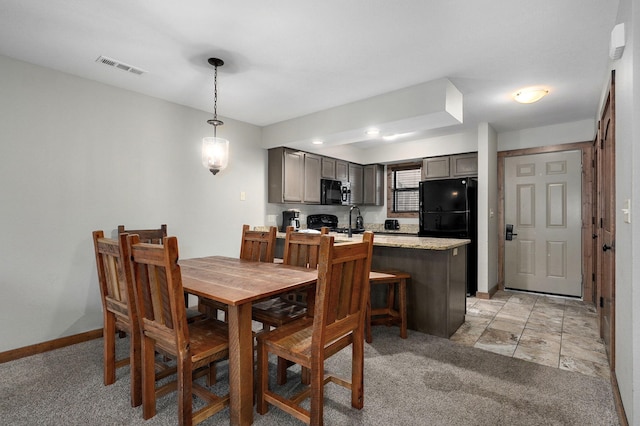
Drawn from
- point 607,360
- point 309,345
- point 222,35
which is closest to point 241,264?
point 309,345

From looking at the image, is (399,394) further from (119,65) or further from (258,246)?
(119,65)

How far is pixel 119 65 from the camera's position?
2.73 meters

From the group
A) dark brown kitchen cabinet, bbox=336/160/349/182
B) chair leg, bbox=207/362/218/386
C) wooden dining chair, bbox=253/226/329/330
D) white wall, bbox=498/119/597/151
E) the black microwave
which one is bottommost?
chair leg, bbox=207/362/218/386

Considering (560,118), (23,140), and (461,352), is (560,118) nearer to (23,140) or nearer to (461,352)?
(461,352)

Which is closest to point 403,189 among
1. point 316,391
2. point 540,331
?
point 540,331

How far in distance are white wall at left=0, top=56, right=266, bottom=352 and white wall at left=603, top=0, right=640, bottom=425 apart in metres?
3.85

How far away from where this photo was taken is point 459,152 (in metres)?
4.96

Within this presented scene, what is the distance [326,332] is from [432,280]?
1794 mm

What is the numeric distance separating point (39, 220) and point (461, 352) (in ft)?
12.4

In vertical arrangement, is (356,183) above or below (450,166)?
below

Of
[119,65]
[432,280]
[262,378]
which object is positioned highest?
[119,65]

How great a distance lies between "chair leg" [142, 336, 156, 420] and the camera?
1761mm

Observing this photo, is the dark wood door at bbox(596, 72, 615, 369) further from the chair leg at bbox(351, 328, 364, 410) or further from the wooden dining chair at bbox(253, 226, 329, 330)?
the wooden dining chair at bbox(253, 226, 329, 330)

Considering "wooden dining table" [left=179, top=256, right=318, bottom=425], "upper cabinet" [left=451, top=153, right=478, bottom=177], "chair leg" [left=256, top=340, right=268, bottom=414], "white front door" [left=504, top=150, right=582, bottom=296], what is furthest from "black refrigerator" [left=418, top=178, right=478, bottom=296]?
"chair leg" [left=256, top=340, right=268, bottom=414]
